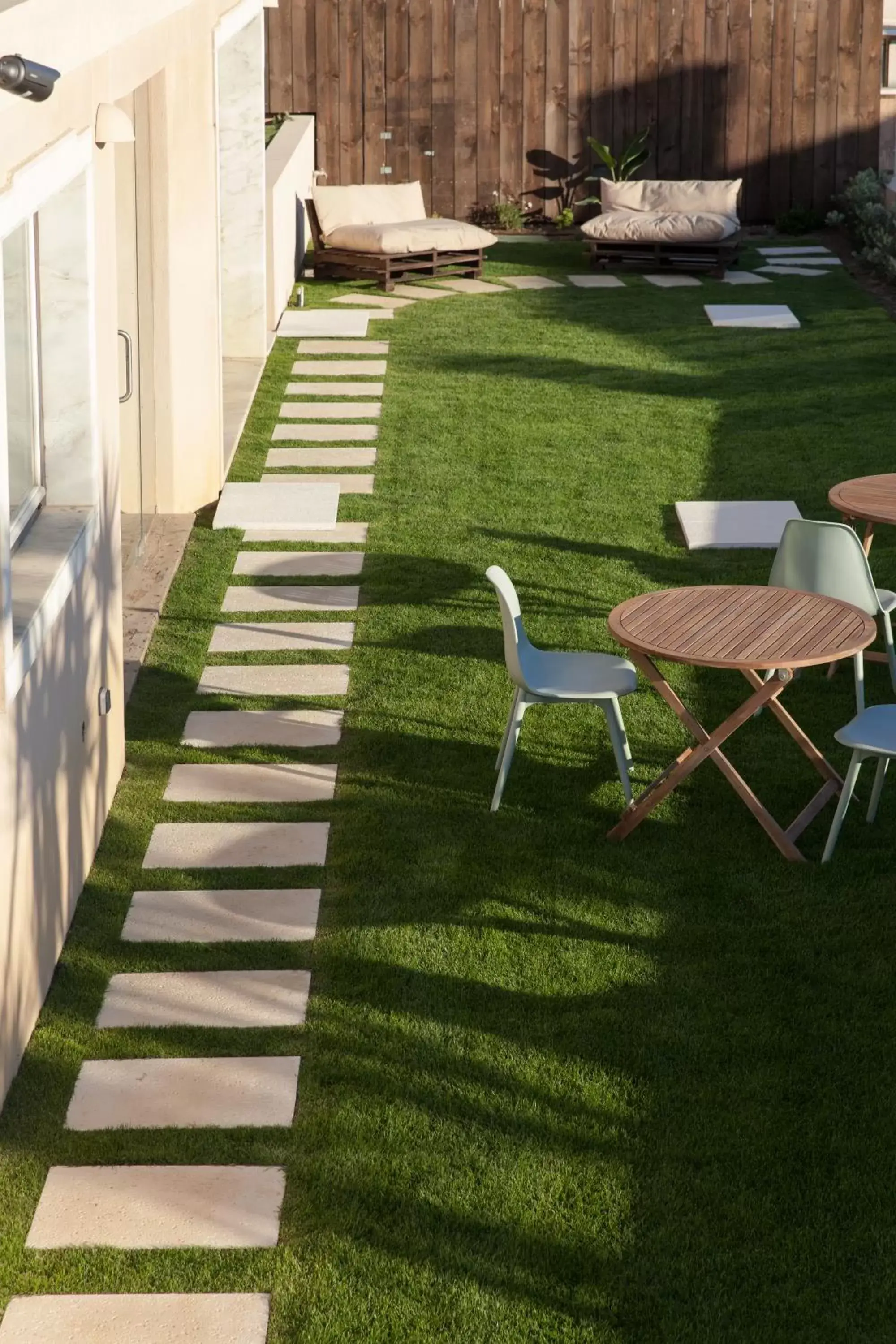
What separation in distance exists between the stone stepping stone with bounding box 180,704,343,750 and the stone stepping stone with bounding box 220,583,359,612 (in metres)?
1.33

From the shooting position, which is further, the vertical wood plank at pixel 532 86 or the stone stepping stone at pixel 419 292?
the vertical wood plank at pixel 532 86

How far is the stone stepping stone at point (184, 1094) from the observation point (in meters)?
4.93

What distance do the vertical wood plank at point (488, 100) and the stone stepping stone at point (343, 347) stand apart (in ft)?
A: 17.9

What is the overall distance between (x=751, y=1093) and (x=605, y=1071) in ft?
1.39

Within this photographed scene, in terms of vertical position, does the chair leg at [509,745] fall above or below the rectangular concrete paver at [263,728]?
above

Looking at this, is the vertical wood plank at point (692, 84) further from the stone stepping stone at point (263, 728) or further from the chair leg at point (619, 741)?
the chair leg at point (619, 741)

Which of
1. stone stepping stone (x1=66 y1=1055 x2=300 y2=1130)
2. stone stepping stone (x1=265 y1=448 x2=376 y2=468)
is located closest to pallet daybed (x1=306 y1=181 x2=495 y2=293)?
stone stepping stone (x1=265 y1=448 x2=376 y2=468)

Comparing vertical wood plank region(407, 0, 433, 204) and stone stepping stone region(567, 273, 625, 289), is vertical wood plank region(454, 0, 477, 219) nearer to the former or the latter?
vertical wood plank region(407, 0, 433, 204)

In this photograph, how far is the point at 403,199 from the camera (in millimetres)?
17484

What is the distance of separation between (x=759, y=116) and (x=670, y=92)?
39.9 inches

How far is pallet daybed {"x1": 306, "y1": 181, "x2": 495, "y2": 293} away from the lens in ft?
53.6

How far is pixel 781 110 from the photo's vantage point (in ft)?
62.6

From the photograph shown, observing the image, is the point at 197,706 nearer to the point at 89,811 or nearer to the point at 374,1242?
the point at 89,811

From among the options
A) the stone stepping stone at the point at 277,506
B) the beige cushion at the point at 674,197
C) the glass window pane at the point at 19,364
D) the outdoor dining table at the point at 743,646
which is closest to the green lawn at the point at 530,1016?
the outdoor dining table at the point at 743,646
